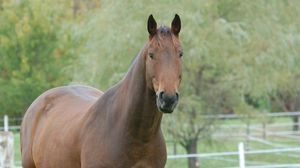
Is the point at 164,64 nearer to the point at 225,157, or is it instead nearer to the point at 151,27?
the point at 151,27

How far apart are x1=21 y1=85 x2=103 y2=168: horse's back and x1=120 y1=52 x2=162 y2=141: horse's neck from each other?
0.64 m

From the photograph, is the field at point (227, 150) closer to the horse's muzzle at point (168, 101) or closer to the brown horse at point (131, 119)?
the brown horse at point (131, 119)

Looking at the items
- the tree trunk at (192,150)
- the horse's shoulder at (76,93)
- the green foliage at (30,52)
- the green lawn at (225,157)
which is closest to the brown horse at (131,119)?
the horse's shoulder at (76,93)

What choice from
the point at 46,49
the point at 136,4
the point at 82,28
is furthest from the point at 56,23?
the point at 136,4

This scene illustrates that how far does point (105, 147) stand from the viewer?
16.5 feet

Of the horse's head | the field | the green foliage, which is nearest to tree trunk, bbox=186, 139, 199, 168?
the field

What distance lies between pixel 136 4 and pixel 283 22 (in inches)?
123

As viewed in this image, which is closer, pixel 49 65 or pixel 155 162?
pixel 155 162

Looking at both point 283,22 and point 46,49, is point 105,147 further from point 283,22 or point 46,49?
point 46,49

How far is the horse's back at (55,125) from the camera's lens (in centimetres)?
561

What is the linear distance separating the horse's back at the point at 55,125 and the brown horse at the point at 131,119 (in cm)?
1

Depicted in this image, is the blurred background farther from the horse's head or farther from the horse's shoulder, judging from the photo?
the horse's head

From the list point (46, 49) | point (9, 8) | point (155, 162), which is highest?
point (9, 8)

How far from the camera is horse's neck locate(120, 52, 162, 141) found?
15.9 ft
